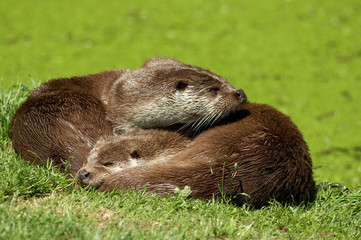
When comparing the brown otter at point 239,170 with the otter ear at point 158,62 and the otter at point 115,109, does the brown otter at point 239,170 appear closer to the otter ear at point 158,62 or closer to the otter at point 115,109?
the otter at point 115,109

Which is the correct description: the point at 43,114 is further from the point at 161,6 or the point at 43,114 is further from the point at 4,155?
the point at 161,6

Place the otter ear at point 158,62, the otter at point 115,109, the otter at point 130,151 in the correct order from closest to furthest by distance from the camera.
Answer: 1. the otter at point 130,151
2. the otter at point 115,109
3. the otter ear at point 158,62

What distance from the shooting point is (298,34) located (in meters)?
11.0

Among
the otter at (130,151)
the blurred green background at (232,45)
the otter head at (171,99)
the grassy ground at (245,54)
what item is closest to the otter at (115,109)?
the otter head at (171,99)

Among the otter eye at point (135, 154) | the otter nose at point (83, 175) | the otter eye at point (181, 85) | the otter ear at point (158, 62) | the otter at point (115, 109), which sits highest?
the otter ear at point (158, 62)

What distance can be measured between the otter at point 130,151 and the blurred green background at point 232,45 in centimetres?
436

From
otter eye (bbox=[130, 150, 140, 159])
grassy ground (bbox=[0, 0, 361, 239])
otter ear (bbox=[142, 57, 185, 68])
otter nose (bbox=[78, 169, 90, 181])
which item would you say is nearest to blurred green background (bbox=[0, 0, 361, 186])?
grassy ground (bbox=[0, 0, 361, 239])

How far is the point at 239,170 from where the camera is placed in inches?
146

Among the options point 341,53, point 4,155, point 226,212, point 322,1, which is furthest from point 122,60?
point 226,212

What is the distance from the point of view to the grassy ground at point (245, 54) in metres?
4.18

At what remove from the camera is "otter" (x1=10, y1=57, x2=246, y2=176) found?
4.01m

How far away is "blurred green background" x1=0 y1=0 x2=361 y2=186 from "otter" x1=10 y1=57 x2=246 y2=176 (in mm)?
4226

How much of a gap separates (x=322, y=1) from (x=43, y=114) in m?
9.67

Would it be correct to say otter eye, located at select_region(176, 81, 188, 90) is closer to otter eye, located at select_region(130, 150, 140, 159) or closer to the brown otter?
the brown otter
